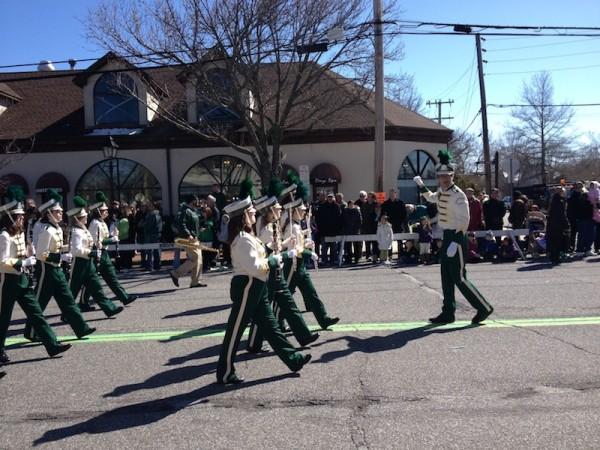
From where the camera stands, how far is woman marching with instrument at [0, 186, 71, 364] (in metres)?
6.60

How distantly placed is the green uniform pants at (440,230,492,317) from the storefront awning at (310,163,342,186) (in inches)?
589

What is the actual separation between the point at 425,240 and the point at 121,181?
44.5 ft

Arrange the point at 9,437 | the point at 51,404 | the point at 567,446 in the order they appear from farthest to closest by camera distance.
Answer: the point at 51,404, the point at 9,437, the point at 567,446

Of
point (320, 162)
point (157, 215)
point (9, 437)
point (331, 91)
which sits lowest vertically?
point (9, 437)

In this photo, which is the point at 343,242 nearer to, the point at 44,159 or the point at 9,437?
the point at 9,437

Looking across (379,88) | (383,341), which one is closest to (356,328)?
(383,341)

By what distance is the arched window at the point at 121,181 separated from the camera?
23922 mm

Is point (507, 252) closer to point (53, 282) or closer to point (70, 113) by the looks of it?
point (53, 282)

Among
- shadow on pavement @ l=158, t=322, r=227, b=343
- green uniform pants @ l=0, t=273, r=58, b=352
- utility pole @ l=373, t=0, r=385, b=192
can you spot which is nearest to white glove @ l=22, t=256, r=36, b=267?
green uniform pants @ l=0, t=273, r=58, b=352

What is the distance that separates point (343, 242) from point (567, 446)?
11214 millimetres

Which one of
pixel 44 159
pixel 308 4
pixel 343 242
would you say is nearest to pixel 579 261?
pixel 343 242

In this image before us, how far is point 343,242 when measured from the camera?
1531 centimetres

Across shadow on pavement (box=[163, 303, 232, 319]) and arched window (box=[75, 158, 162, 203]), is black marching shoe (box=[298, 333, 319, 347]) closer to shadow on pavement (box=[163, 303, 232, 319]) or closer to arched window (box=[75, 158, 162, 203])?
shadow on pavement (box=[163, 303, 232, 319])

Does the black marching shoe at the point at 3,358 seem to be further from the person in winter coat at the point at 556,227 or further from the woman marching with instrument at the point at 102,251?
the person in winter coat at the point at 556,227
